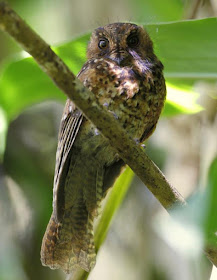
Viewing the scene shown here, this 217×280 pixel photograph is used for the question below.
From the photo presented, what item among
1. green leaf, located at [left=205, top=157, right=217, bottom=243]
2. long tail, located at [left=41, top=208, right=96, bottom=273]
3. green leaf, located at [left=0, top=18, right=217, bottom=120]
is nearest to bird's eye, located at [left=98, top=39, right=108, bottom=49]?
green leaf, located at [left=0, top=18, right=217, bottom=120]

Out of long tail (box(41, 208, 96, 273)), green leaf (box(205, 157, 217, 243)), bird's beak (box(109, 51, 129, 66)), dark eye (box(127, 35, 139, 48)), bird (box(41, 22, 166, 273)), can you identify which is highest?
dark eye (box(127, 35, 139, 48))

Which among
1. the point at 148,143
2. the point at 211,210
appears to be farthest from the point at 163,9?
the point at 211,210

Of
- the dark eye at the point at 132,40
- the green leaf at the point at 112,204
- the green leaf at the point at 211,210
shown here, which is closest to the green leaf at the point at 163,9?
the dark eye at the point at 132,40

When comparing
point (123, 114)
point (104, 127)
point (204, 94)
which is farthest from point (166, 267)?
point (104, 127)

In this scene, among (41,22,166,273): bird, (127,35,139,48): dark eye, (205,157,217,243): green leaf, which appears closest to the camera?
(205,157,217,243): green leaf

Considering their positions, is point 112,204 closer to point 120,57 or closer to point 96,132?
point 96,132

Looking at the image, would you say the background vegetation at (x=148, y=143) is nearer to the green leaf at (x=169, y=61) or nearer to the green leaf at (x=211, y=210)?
the green leaf at (x=169, y=61)

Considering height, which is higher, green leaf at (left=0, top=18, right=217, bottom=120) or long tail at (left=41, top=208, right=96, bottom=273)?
green leaf at (left=0, top=18, right=217, bottom=120)

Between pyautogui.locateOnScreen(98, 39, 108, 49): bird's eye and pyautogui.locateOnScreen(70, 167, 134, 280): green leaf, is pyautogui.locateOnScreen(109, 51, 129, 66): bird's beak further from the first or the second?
pyautogui.locateOnScreen(70, 167, 134, 280): green leaf
